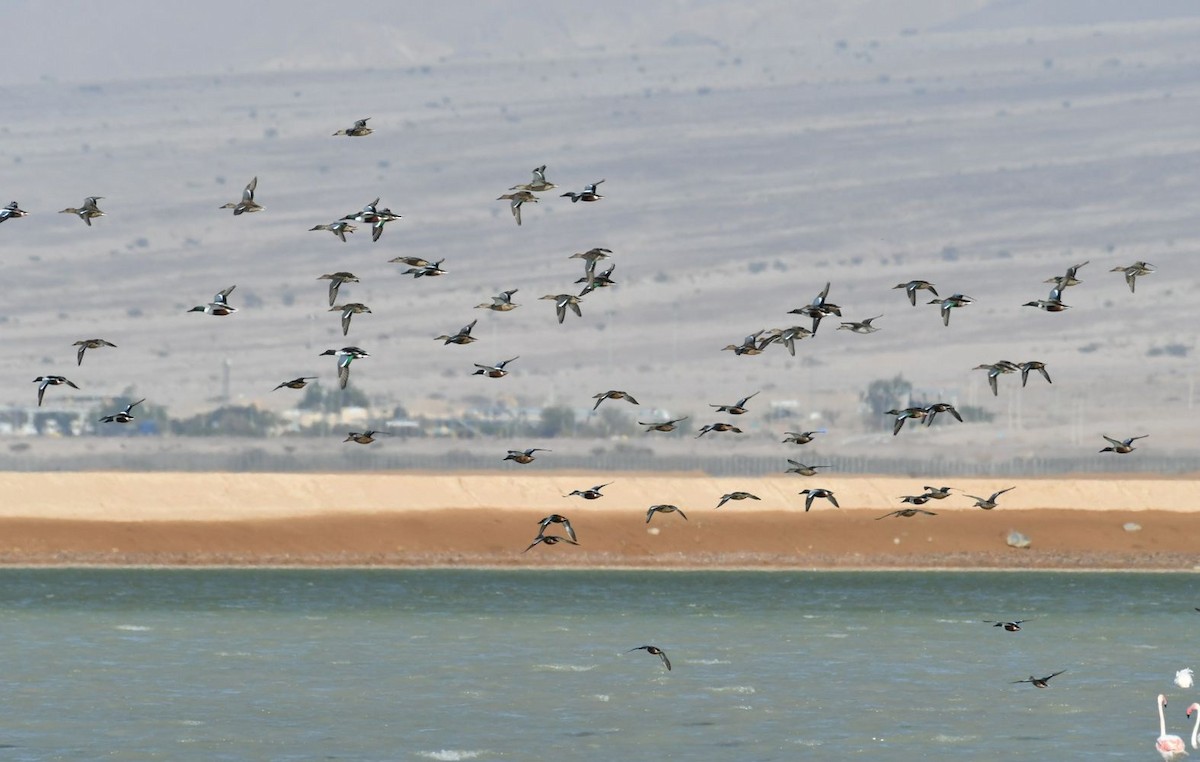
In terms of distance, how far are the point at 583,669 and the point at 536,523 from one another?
1862 inches

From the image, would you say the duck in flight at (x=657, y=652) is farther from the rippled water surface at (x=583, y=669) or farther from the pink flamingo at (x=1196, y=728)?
the pink flamingo at (x=1196, y=728)

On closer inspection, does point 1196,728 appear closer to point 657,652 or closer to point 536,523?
point 657,652

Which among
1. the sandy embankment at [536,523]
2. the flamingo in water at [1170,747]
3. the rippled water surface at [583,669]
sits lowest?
the flamingo in water at [1170,747]

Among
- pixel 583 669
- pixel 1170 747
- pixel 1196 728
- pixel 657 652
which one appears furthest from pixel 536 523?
pixel 1170 747

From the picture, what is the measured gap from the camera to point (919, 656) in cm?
5662

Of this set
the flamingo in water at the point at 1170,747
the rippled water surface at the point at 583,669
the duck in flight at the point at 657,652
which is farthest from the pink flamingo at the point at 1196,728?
the duck in flight at the point at 657,652

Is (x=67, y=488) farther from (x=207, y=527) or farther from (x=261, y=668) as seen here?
(x=261, y=668)

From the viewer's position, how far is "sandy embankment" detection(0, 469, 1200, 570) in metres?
93.6

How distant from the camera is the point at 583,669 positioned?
53.3 m

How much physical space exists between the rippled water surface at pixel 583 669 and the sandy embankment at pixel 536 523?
10451mm

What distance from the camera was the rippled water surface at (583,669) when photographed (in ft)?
137

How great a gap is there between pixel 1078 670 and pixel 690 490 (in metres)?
60.4

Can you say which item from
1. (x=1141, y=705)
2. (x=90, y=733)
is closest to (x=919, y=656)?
(x=1141, y=705)

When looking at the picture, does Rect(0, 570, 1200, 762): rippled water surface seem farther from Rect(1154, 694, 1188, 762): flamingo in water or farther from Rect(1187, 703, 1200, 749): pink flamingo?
Rect(1187, 703, 1200, 749): pink flamingo
